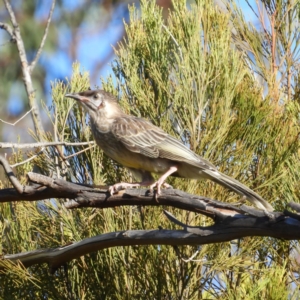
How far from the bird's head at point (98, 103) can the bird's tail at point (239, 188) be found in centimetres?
102

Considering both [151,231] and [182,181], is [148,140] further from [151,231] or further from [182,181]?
[151,231]

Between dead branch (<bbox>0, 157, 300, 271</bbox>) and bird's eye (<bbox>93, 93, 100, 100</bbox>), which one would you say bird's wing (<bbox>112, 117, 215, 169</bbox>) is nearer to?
bird's eye (<bbox>93, 93, 100, 100</bbox>)

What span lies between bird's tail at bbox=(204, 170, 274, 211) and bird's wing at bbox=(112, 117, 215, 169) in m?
0.17

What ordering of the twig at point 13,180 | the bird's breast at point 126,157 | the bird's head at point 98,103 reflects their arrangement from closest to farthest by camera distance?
1. the twig at point 13,180
2. the bird's breast at point 126,157
3. the bird's head at point 98,103

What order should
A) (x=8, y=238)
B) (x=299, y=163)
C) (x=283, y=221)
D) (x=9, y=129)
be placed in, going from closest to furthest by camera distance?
(x=283, y=221) < (x=299, y=163) < (x=8, y=238) < (x=9, y=129)

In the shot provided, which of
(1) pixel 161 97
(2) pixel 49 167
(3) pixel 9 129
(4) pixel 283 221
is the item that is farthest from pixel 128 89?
(3) pixel 9 129

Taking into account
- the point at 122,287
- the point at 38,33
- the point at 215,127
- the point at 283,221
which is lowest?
the point at 283,221

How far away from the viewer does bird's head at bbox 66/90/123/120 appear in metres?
5.04

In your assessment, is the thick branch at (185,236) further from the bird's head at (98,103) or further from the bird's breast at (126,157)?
the bird's head at (98,103)

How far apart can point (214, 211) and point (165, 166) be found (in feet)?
4.05

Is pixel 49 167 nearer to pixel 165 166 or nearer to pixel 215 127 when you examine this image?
pixel 165 166

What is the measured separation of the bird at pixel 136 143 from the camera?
15.3ft

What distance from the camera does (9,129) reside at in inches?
456

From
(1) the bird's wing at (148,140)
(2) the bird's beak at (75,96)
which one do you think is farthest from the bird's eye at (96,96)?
(1) the bird's wing at (148,140)
